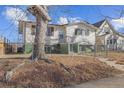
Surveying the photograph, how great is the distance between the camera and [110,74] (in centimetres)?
955

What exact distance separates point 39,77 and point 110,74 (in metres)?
1.88

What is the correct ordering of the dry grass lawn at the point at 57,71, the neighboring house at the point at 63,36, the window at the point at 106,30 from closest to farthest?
the dry grass lawn at the point at 57,71 → the neighboring house at the point at 63,36 → the window at the point at 106,30

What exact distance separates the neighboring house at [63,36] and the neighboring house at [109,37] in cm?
16

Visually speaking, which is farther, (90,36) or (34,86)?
(90,36)

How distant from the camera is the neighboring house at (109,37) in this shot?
9594 mm

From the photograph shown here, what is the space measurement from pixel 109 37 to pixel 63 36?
1.24 metres

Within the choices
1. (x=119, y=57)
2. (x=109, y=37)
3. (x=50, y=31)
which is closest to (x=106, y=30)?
(x=109, y=37)

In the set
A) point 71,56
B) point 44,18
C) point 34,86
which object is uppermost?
point 44,18

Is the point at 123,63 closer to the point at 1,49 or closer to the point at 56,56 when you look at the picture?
the point at 56,56

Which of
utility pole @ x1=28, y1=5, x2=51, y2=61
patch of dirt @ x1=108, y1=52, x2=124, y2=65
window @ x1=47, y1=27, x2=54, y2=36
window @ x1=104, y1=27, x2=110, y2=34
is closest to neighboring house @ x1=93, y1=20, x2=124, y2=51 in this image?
window @ x1=104, y1=27, x2=110, y2=34

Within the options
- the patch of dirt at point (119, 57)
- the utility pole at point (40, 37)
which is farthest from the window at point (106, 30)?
the utility pole at point (40, 37)

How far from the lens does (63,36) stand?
9648 millimetres

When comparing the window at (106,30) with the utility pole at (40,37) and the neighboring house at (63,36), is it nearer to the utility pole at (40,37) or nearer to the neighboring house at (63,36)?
the neighboring house at (63,36)
